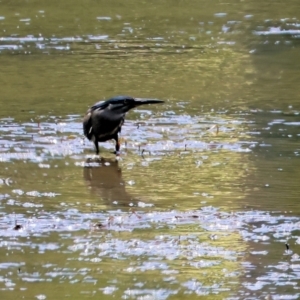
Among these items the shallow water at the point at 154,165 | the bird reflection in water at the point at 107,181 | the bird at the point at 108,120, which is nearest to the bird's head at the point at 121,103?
the bird at the point at 108,120

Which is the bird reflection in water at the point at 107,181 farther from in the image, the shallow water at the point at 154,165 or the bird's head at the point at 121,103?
the bird's head at the point at 121,103

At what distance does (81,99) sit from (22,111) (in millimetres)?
845

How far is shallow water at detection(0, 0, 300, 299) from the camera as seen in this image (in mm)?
5441

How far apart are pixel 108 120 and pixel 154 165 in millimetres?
700

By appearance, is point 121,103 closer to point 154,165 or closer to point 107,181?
point 154,165

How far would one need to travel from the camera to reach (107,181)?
7.56 m

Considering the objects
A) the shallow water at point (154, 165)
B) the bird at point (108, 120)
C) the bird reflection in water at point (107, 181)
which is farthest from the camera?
the bird at point (108, 120)

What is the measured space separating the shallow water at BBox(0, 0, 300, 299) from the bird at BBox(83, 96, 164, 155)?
0.16 meters

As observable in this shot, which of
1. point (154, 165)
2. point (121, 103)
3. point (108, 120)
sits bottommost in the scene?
point (154, 165)

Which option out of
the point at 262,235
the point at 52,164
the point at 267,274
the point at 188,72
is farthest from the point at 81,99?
the point at 267,274

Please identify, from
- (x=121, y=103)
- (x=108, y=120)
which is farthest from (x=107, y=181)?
(x=121, y=103)

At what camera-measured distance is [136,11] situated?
16.6m

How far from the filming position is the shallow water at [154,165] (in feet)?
17.9

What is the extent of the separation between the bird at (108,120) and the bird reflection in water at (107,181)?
0.75ft
